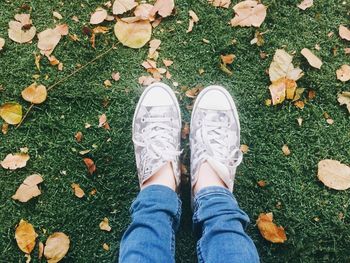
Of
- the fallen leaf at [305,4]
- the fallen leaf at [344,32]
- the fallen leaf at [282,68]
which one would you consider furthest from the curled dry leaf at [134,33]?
the fallen leaf at [344,32]

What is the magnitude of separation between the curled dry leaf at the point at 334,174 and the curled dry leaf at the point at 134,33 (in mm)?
909

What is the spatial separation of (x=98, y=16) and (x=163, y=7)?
0.94ft

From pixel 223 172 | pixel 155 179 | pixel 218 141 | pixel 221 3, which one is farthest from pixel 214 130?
pixel 221 3

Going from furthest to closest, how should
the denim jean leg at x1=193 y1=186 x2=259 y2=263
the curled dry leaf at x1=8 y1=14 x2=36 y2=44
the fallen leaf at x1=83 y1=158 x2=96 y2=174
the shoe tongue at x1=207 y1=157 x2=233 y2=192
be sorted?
the curled dry leaf at x1=8 y1=14 x2=36 y2=44
the fallen leaf at x1=83 y1=158 x2=96 y2=174
the shoe tongue at x1=207 y1=157 x2=233 y2=192
the denim jean leg at x1=193 y1=186 x2=259 y2=263

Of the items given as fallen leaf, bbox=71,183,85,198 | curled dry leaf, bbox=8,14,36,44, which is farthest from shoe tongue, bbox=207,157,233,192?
curled dry leaf, bbox=8,14,36,44

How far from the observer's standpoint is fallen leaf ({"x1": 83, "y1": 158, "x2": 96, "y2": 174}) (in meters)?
1.71

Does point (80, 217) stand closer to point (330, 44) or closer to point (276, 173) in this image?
point (276, 173)

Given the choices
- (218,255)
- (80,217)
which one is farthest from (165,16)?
(218,255)

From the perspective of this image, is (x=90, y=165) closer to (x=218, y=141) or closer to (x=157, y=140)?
(x=157, y=140)

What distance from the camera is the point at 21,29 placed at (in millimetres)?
1825

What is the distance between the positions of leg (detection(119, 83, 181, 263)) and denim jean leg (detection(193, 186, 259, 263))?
0.09 metres

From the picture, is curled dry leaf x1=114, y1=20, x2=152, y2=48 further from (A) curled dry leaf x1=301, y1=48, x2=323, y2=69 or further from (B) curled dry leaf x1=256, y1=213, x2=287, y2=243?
(B) curled dry leaf x1=256, y1=213, x2=287, y2=243

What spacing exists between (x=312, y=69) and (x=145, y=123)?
75 centimetres

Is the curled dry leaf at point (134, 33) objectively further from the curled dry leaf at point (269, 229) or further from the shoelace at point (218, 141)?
the curled dry leaf at point (269, 229)
